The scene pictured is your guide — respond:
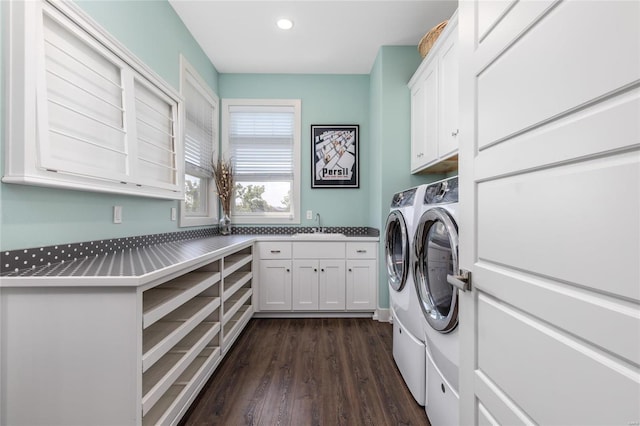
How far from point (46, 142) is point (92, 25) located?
681mm

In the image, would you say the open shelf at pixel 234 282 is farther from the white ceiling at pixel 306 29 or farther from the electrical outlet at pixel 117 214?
the white ceiling at pixel 306 29

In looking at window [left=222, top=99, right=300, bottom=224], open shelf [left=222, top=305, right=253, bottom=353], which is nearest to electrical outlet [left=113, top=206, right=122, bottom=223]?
open shelf [left=222, top=305, right=253, bottom=353]

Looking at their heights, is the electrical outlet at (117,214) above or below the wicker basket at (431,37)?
below

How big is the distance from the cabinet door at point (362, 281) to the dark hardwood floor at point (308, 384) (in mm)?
359

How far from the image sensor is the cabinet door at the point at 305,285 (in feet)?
9.38

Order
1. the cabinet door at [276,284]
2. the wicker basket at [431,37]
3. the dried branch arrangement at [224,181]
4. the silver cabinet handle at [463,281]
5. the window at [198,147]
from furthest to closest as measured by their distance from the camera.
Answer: the dried branch arrangement at [224,181]
the cabinet door at [276,284]
the window at [198,147]
the wicker basket at [431,37]
the silver cabinet handle at [463,281]

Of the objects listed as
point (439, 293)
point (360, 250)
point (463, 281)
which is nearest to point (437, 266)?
point (439, 293)

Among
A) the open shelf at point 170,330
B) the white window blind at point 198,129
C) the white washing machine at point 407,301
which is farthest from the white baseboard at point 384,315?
the white window blind at point 198,129

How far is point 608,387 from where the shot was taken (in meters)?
0.47

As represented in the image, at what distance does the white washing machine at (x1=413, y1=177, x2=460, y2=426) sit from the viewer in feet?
3.67

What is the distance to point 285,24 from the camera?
2.44 metres

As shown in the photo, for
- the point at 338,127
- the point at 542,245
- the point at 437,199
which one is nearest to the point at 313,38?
the point at 338,127

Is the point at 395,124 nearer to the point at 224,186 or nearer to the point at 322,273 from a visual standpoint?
the point at 322,273

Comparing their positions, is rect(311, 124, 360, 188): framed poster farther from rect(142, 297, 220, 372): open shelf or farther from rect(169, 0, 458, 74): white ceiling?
rect(142, 297, 220, 372): open shelf
